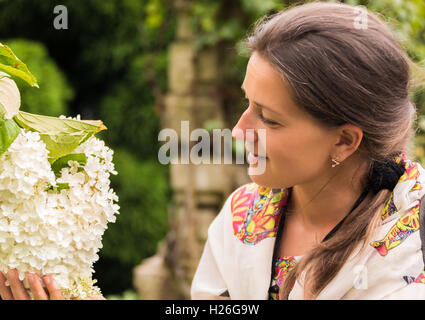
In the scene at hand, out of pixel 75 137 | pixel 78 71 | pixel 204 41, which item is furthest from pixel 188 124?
pixel 75 137

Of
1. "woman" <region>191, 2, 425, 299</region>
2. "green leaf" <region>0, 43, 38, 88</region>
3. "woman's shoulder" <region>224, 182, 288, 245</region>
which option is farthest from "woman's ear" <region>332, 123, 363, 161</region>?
"green leaf" <region>0, 43, 38, 88</region>

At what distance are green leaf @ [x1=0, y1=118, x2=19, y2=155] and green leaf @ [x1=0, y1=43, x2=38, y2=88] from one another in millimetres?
114

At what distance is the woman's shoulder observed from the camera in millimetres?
1419

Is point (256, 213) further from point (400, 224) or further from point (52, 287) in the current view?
point (52, 287)

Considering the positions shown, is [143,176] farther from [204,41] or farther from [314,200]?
[314,200]

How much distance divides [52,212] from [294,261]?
65 cm

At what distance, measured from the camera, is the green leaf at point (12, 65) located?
0.98m

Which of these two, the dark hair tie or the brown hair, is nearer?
the brown hair

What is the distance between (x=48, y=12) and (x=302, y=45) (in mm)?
3147

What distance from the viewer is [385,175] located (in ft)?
4.27

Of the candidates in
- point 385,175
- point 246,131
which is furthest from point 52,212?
point 385,175

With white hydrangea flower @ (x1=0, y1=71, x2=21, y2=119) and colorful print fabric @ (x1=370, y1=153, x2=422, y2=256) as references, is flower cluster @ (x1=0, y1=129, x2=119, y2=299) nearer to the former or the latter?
white hydrangea flower @ (x1=0, y1=71, x2=21, y2=119)

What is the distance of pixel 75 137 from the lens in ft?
3.19

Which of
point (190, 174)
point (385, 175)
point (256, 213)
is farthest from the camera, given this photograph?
point (190, 174)
